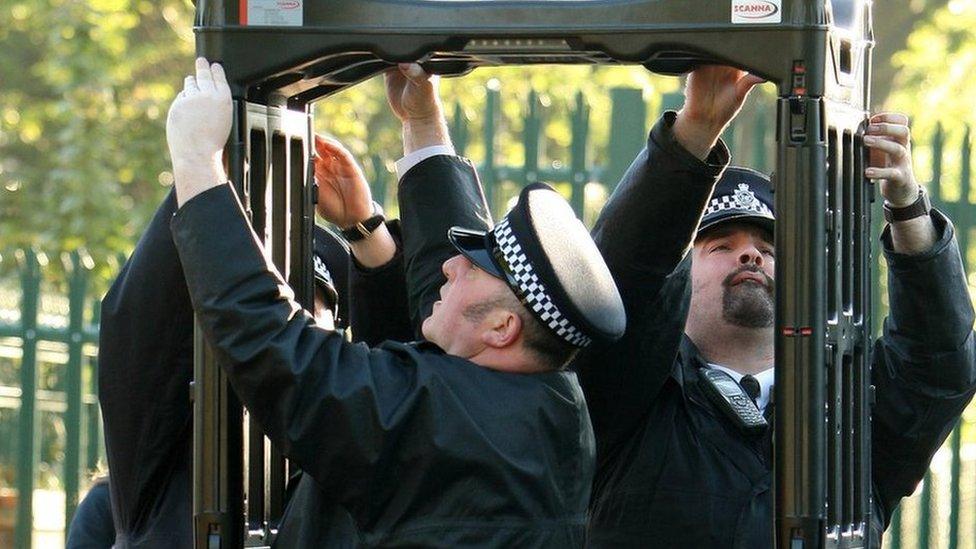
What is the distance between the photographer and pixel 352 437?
9.96 feet

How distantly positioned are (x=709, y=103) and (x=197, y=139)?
956 mm

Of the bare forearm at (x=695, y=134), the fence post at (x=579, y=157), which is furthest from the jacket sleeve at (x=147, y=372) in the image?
the fence post at (x=579, y=157)

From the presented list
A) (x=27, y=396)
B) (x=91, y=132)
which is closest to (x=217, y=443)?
(x=27, y=396)

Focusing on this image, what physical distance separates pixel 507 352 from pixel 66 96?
27.8 ft

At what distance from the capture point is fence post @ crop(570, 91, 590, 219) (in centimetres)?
599

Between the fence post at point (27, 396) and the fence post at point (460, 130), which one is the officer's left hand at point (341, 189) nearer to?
the fence post at point (460, 130)

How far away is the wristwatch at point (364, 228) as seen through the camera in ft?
12.6

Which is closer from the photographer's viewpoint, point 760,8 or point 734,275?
point 760,8

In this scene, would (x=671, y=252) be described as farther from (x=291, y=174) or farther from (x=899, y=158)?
(x=291, y=174)

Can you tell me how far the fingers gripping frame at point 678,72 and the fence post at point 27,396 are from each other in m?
3.39

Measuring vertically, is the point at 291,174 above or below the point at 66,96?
below

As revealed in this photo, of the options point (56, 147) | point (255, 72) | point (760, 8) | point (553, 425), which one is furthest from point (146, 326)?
point (56, 147)

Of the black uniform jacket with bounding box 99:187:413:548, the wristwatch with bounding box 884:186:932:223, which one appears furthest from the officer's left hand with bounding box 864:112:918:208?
the black uniform jacket with bounding box 99:187:413:548

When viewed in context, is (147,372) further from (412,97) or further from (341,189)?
(412,97)
